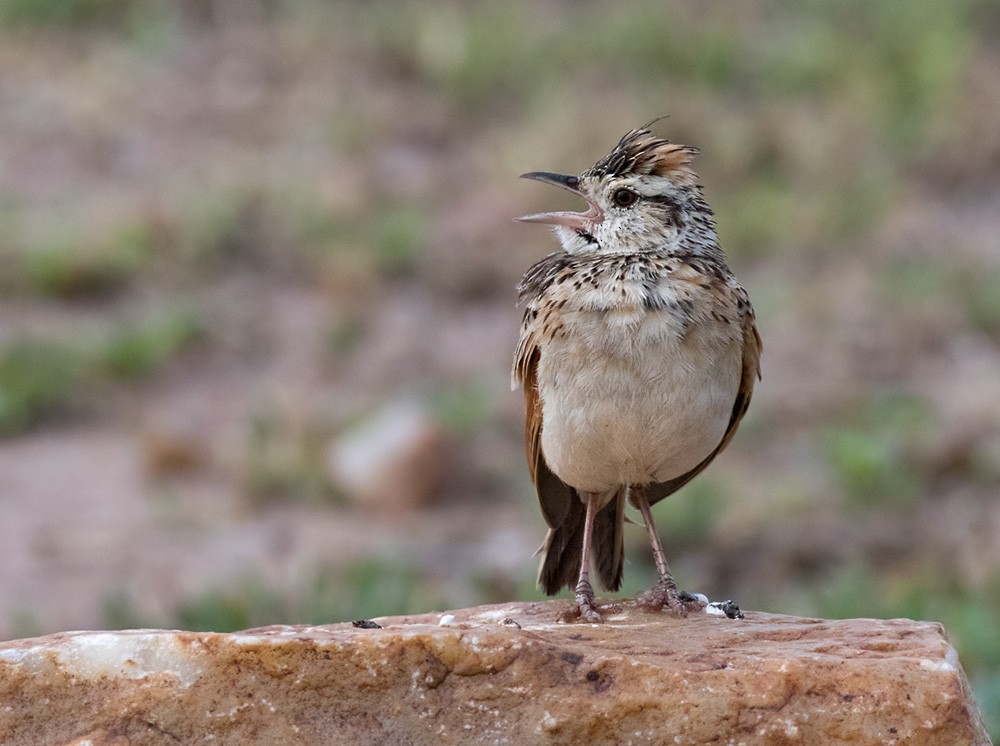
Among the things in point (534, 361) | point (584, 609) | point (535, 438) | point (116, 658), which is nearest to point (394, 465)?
point (535, 438)

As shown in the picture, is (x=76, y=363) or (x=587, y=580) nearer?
(x=587, y=580)

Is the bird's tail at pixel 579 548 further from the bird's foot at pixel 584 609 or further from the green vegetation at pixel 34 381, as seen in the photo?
the green vegetation at pixel 34 381

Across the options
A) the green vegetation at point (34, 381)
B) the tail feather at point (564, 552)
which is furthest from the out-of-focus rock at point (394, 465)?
the tail feather at point (564, 552)

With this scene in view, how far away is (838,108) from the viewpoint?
1432 cm

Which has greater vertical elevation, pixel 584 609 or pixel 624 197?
pixel 624 197

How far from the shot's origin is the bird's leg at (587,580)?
17.6 feet

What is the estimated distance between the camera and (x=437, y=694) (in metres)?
4.36

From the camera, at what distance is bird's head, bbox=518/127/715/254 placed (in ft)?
18.5

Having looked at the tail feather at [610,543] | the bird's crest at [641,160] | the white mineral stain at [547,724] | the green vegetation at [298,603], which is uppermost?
the bird's crest at [641,160]

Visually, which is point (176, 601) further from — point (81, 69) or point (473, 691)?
point (81, 69)

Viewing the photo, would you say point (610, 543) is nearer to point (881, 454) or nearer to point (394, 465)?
point (394, 465)

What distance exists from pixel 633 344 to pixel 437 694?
1443mm

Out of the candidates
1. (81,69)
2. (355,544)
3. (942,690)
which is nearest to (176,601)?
(355,544)

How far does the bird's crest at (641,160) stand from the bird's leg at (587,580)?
1.17 m
